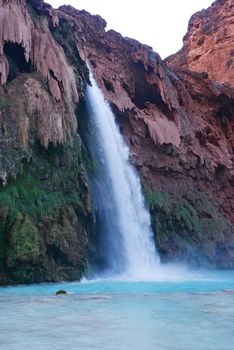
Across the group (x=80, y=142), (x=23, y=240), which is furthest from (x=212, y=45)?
(x=23, y=240)

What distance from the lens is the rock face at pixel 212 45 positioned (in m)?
57.1

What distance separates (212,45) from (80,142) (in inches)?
1696

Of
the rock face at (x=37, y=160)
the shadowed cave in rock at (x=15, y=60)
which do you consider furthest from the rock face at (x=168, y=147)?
the shadowed cave in rock at (x=15, y=60)

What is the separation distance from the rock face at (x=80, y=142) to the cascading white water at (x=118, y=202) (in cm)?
116

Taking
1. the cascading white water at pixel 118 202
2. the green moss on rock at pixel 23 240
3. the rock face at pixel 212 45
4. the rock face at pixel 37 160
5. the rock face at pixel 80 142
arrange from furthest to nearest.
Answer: the rock face at pixel 212 45, the cascading white water at pixel 118 202, the rock face at pixel 80 142, the rock face at pixel 37 160, the green moss on rock at pixel 23 240

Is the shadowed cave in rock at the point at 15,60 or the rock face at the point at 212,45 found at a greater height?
the rock face at the point at 212,45

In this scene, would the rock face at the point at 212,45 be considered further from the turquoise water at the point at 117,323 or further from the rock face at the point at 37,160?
the turquoise water at the point at 117,323

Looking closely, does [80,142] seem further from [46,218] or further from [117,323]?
[117,323]

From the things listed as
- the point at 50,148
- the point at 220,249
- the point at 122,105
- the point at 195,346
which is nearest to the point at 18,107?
the point at 50,148

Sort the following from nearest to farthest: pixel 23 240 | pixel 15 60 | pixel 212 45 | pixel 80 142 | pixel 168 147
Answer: pixel 23 240, pixel 15 60, pixel 80 142, pixel 168 147, pixel 212 45

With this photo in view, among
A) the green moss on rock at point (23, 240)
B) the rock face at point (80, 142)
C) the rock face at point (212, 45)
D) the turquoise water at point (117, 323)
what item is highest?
the rock face at point (212, 45)

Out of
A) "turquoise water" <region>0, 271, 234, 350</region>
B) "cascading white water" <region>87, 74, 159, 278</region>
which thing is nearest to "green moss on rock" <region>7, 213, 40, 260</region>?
"turquoise water" <region>0, 271, 234, 350</region>

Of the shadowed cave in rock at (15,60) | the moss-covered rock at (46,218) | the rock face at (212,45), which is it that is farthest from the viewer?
the rock face at (212,45)

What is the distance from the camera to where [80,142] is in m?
21.9
